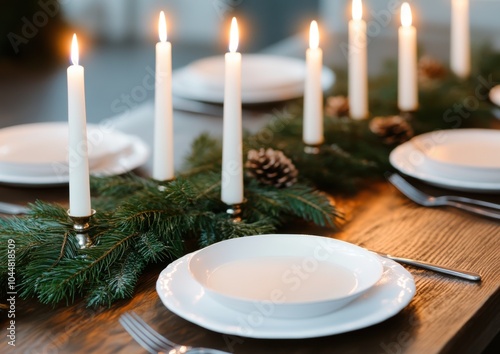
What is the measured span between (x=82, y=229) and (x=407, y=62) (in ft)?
2.90

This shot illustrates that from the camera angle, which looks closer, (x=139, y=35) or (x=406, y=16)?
(x=406, y=16)

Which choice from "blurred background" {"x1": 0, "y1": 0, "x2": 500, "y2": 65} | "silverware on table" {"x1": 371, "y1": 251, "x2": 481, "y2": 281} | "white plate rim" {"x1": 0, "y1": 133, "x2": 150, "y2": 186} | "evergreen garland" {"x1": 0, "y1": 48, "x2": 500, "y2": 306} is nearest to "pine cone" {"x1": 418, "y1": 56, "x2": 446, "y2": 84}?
"evergreen garland" {"x1": 0, "y1": 48, "x2": 500, "y2": 306}

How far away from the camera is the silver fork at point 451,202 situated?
51.1 inches

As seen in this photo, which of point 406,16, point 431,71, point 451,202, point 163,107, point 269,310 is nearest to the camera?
point 269,310

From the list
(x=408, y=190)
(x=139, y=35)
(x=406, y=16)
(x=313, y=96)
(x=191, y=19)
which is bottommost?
(x=139, y=35)

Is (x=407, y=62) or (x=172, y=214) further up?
(x=407, y=62)

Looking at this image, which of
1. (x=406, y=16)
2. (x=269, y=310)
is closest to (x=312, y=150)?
(x=406, y=16)

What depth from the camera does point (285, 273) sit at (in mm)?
970

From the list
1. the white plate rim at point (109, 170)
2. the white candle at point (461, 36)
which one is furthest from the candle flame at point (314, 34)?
the white candle at point (461, 36)

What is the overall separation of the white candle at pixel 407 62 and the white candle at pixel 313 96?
0.31m

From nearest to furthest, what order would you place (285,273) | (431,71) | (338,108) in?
(285,273) → (338,108) → (431,71)

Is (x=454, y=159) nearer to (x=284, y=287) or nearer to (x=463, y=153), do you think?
(x=463, y=153)

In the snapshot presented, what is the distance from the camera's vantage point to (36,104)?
3.69 metres

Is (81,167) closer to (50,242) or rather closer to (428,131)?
(50,242)
